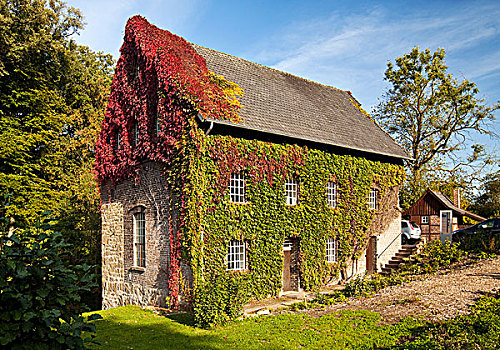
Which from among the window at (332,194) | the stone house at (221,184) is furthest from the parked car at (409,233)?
the window at (332,194)

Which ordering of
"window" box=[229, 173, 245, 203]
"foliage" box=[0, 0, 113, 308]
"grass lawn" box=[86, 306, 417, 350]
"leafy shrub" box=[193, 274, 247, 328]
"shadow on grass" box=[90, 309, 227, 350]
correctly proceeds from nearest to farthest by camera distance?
"grass lawn" box=[86, 306, 417, 350] → "shadow on grass" box=[90, 309, 227, 350] → "leafy shrub" box=[193, 274, 247, 328] → "window" box=[229, 173, 245, 203] → "foliage" box=[0, 0, 113, 308]

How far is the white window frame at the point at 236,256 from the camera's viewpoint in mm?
15156

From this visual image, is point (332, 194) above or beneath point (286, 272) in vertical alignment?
above

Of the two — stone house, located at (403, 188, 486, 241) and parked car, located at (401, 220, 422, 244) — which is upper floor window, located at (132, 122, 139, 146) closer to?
parked car, located at (401, 220, 422, 244)

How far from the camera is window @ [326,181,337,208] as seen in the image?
19359mm

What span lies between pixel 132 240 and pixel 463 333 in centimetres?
1337

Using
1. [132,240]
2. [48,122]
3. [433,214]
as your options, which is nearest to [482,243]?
[433,214]

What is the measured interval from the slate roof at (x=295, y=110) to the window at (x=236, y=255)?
15.2 feet

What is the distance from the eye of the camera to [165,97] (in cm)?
1548

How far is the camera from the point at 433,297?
12.6 metres

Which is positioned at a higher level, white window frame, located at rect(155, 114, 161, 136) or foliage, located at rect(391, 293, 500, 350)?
white window frame, located at rect(155, 114, 161, 136)

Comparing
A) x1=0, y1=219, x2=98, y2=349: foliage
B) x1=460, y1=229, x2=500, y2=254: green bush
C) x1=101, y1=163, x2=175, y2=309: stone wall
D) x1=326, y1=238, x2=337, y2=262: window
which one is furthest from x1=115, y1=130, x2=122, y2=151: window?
x1=460, y1=229, x2=500, y2=254: green bush

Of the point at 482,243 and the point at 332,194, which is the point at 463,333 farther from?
the point at 482,243

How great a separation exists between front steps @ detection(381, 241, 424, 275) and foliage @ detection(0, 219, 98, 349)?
2010cm
